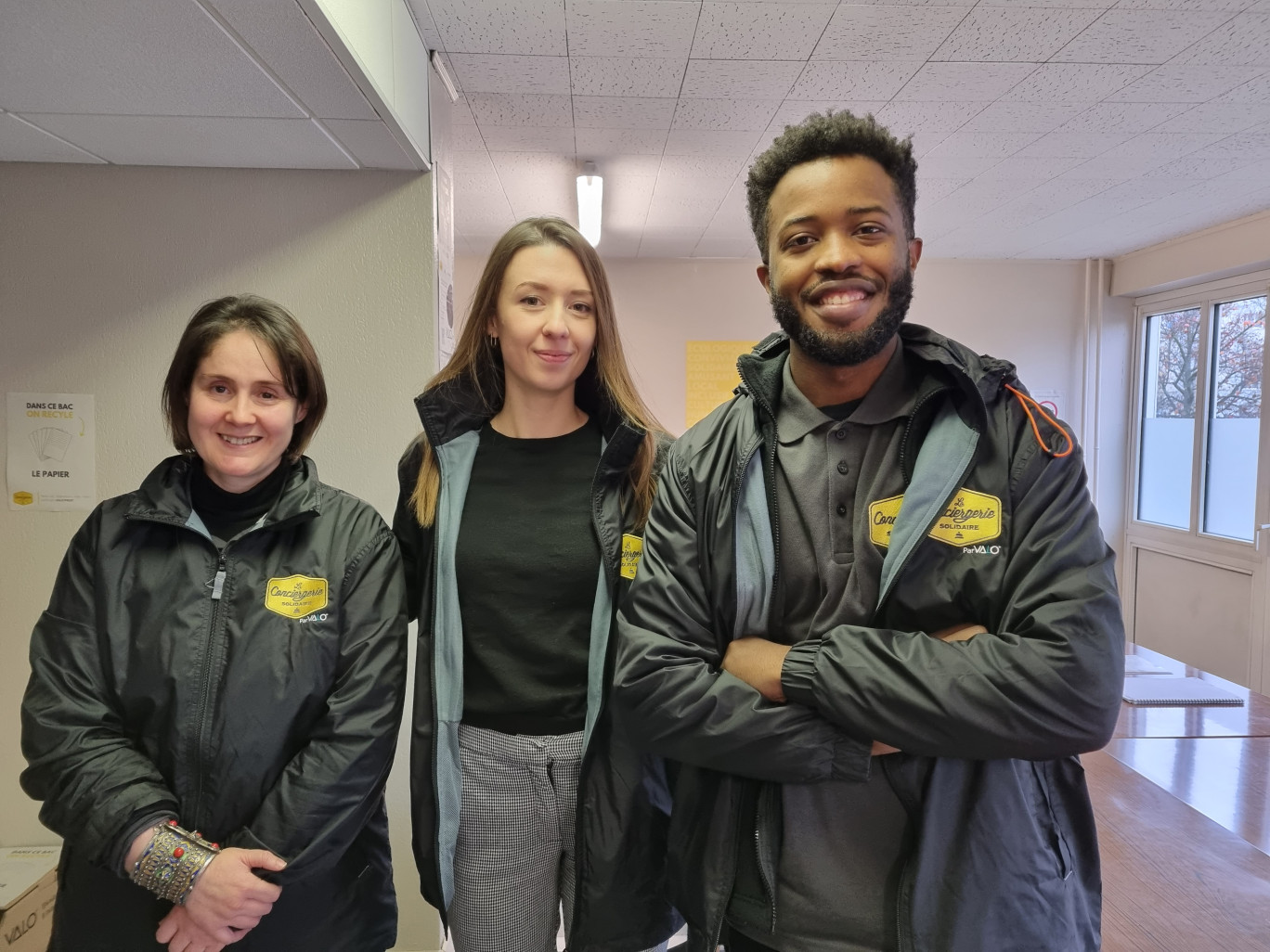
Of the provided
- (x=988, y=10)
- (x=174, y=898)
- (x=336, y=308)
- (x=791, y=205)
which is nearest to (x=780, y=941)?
(x=174, y=898)

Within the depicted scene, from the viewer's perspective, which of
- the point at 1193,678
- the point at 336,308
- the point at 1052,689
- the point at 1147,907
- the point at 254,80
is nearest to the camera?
the point at 1052,689

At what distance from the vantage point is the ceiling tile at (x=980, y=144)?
303cm

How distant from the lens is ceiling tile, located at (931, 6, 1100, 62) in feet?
6.97

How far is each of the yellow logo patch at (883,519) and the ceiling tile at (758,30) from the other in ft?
5.47

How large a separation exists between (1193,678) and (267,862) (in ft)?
9.89

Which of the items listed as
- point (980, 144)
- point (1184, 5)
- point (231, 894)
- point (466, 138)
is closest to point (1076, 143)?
point (980, 144)

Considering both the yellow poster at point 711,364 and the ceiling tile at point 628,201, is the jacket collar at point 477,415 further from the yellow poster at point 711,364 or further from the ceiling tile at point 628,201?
the yellow poster at point 711,364

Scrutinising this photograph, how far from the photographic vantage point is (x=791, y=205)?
1.08 meters

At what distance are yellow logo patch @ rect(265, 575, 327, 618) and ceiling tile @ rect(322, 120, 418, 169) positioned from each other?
1220 millimetres

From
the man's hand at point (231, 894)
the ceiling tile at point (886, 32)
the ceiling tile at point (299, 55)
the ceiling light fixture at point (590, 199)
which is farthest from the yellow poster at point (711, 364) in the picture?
the man's hand at point (231, 894)

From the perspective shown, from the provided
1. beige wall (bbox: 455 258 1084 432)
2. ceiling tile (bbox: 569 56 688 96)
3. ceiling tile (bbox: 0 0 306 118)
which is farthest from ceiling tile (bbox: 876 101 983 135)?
beige wall (bbox: 455 258 1084 432)

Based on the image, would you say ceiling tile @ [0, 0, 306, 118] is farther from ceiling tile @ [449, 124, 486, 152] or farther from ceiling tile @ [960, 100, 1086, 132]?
ceiling tile @ [960, 100, 1086, 132]

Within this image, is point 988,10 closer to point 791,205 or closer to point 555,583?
point 791,205

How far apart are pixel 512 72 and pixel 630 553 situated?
6.35 ft
